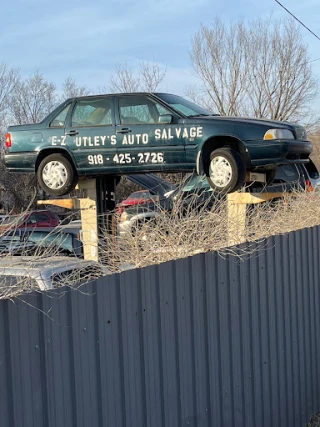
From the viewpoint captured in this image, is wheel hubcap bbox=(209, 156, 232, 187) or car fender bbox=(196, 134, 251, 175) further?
car fender bbox=(196, 134, 251, 175)

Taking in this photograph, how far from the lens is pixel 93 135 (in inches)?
285

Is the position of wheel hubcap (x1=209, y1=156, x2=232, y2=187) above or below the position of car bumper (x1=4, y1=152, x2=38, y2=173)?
below

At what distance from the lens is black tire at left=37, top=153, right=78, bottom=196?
7.29 metres

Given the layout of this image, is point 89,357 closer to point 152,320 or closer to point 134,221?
point 152,320

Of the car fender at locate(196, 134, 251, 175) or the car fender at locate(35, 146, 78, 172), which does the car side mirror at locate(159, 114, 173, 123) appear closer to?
the car fender at locate(196, 134, 251, 175)

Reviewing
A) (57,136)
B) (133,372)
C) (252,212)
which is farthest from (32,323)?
(57,136)

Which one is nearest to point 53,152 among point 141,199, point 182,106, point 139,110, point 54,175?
point 54,175

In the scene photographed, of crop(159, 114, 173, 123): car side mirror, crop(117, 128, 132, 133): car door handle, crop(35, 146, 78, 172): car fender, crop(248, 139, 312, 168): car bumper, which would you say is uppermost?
crop(159, 114, 173, 123): car side mirror

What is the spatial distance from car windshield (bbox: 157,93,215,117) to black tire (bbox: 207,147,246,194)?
804 mm

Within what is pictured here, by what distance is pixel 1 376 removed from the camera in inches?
97.0

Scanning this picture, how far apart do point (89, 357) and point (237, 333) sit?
1873 millimetres

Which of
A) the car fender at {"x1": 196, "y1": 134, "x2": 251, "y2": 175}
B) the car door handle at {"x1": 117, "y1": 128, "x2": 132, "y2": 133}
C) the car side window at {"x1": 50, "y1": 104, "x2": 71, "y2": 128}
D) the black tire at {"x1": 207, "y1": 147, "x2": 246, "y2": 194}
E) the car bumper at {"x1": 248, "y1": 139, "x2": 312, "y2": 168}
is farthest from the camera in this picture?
the car side window at {"x1": 50, "y1": 104, "x2": 71, "y2": 128}

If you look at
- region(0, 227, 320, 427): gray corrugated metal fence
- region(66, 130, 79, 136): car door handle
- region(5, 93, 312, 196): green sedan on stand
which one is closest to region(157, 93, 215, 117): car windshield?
region(5, 93, 312, 196): green sedan on stand

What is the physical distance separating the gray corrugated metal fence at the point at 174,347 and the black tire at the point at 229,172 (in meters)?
0.95
